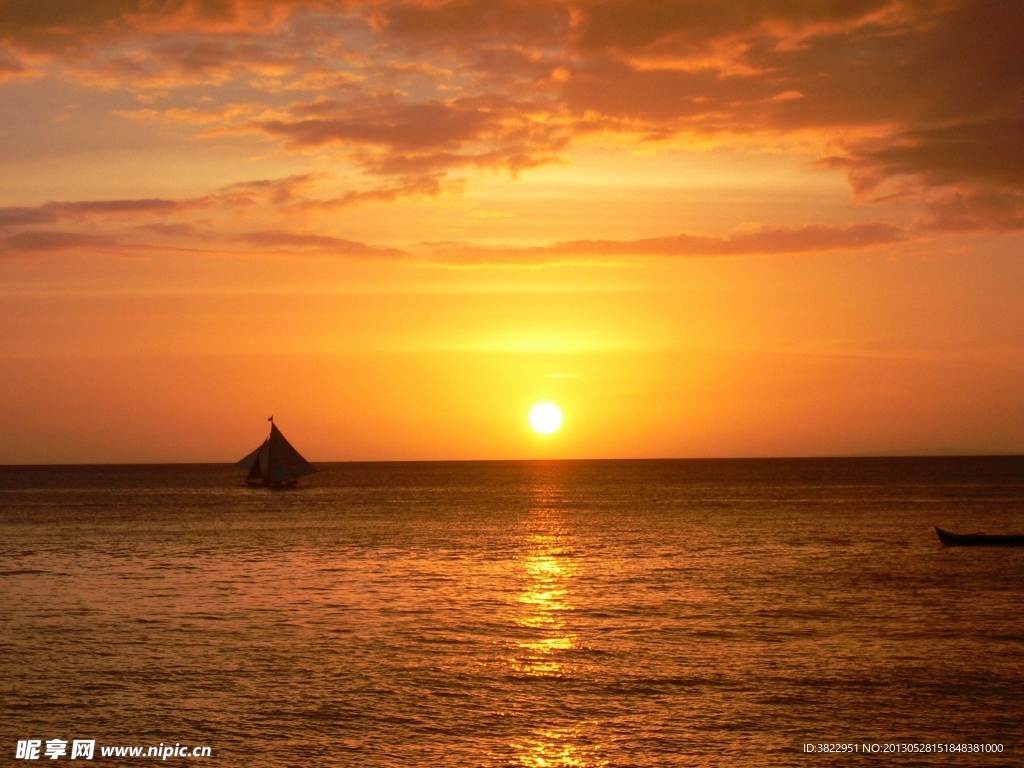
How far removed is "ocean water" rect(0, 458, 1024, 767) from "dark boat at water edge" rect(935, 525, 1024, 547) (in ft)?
3.05

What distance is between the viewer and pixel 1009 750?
24.0 m

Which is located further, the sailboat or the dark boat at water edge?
the sailboat

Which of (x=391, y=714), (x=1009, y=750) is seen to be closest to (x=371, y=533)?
(x=391, y=714)

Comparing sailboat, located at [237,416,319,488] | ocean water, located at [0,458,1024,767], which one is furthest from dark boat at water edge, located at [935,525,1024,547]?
sailboat, located at [237,416,319,488]

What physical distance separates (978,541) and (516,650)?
157 ft

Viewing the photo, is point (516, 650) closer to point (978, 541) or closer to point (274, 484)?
point (978, 541)

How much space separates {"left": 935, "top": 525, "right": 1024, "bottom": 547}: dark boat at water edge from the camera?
2814 inches

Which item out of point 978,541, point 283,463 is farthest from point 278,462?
point 978,541

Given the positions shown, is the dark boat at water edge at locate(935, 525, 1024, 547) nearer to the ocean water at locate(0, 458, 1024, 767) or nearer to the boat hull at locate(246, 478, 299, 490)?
the ocean water at locate(0, 458, 1024, 767)

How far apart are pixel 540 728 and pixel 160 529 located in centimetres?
7473

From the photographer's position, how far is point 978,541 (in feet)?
234

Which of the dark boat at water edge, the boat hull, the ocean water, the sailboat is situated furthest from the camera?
the boat hull

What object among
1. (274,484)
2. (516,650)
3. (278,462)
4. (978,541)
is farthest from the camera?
(274,484)

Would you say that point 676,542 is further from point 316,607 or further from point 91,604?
point 91,604
